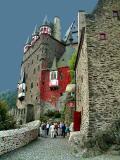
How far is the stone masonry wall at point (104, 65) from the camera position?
2792 cm

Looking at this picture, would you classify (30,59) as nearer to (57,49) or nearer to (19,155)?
(57,49)

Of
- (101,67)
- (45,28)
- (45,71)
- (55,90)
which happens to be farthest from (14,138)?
(45,28)

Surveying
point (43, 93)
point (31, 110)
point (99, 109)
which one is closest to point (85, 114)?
point (99, 109)

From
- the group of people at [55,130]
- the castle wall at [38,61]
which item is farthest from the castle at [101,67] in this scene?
the castle wall at [38,61]

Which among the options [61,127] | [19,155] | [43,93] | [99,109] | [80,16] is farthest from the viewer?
[43,93]

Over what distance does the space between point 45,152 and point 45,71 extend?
49259mm

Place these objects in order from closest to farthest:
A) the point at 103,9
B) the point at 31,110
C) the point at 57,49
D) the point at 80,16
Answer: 1. the point at 103,9
2. the point at 80,16
3. the point at 31,110
4. the point at 57,49

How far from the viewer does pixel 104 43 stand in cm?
2970

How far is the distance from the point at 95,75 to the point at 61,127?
9303 mm

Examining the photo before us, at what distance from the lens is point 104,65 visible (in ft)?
95.7

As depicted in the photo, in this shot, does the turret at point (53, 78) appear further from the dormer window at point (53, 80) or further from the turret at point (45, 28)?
the turret at point (45, 28)

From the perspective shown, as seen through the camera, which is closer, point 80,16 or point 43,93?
point 80,16

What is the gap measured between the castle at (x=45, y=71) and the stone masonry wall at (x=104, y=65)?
1495 inches


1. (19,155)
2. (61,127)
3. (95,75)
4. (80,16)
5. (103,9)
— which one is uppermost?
(80,16)
